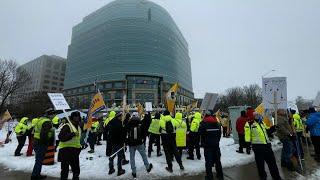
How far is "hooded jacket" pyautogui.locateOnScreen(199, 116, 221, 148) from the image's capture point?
8758 millimetres

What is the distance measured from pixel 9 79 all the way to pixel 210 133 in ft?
192

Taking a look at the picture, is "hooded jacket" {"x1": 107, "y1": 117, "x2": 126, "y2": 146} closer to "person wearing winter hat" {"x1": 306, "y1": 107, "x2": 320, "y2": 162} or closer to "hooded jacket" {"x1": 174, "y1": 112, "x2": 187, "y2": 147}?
"hooded jacket" {"x1": 174, "y1": 112, "x2": 187, "y2": 147}

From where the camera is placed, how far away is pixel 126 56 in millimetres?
106250

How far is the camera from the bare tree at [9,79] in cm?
5681

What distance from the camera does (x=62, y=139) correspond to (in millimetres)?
7238

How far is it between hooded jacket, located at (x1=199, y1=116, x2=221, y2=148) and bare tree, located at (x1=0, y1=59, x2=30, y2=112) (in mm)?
56432

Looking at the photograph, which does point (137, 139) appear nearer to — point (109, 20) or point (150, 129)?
point (150, 129)

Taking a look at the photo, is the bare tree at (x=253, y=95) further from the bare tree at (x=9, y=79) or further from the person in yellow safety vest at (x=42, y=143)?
the person in yellow safety vest at (x=42, y=143)

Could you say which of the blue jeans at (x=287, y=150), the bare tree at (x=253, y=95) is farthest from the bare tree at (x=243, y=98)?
the blue jeans at (x=287, y=150)

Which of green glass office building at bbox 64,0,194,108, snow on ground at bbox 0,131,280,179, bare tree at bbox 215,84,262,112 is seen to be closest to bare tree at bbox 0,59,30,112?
green glass office building at bbox 64,0,194,108

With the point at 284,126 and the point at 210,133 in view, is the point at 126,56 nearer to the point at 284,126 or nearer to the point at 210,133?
the point at 284,126

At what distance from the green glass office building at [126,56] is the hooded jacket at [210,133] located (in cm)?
8853

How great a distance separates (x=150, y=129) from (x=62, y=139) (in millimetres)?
5868

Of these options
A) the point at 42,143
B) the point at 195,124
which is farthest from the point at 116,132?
the point at 195,124
